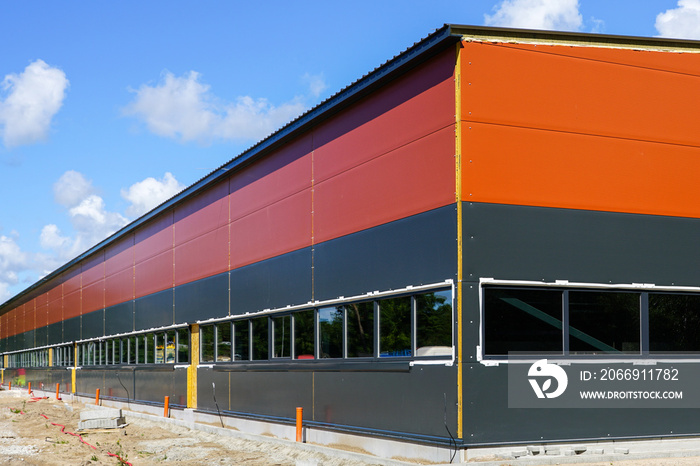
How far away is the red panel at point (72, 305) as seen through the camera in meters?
49.2

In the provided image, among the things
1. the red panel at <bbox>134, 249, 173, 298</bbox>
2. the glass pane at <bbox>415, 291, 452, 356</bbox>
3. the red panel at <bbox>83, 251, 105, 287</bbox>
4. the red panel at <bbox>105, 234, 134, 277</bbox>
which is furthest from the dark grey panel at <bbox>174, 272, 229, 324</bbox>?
the red panel at <bbox>83, 251, 105, 287</bbox>

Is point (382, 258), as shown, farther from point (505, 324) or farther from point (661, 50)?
point (661, 50)

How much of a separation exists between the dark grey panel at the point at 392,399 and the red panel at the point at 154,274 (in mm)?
14401

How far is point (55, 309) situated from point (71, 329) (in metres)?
6.71

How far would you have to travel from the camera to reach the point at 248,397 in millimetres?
24312

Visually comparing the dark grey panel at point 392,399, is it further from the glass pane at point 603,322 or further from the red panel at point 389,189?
the red panel at point 389,189

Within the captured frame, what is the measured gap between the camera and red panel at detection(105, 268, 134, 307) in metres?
38.2

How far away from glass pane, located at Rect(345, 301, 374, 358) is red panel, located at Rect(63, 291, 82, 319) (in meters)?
34.0

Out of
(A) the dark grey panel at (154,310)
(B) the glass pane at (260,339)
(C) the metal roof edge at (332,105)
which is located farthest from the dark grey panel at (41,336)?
(B) the glass pane at (260,339)

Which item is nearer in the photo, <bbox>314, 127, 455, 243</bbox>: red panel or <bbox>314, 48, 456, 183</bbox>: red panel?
<bbox>314, 127, 455, 243</bbox>: red panel

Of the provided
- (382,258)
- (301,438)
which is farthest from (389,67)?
(301,438)

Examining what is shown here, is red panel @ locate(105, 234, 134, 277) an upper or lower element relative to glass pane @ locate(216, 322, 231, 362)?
upper

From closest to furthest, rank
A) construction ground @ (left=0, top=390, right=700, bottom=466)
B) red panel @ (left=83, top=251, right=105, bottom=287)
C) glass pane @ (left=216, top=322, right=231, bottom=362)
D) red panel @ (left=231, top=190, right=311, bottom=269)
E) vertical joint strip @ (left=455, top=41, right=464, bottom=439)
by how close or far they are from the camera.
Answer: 1. vertical joint strip @ (left=455, top=41, right=464, bottom=439)
2. construction ground @ (left=0, top=390, right=700, bottom=466)
3. red panel @ (left=231, top=190, right=311, bottom=269)
4. glass pane @ (left=216, top=322, right=231, bottom=362)
5. red panel @ (left=83, top=251, right=105, bottom=287)

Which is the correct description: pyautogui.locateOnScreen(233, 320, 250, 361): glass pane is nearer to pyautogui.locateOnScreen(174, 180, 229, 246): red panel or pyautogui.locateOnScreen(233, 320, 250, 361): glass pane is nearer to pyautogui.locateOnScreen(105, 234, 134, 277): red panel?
pyautogui.locateOnScreen(174, 180, 229, 246): red panel
